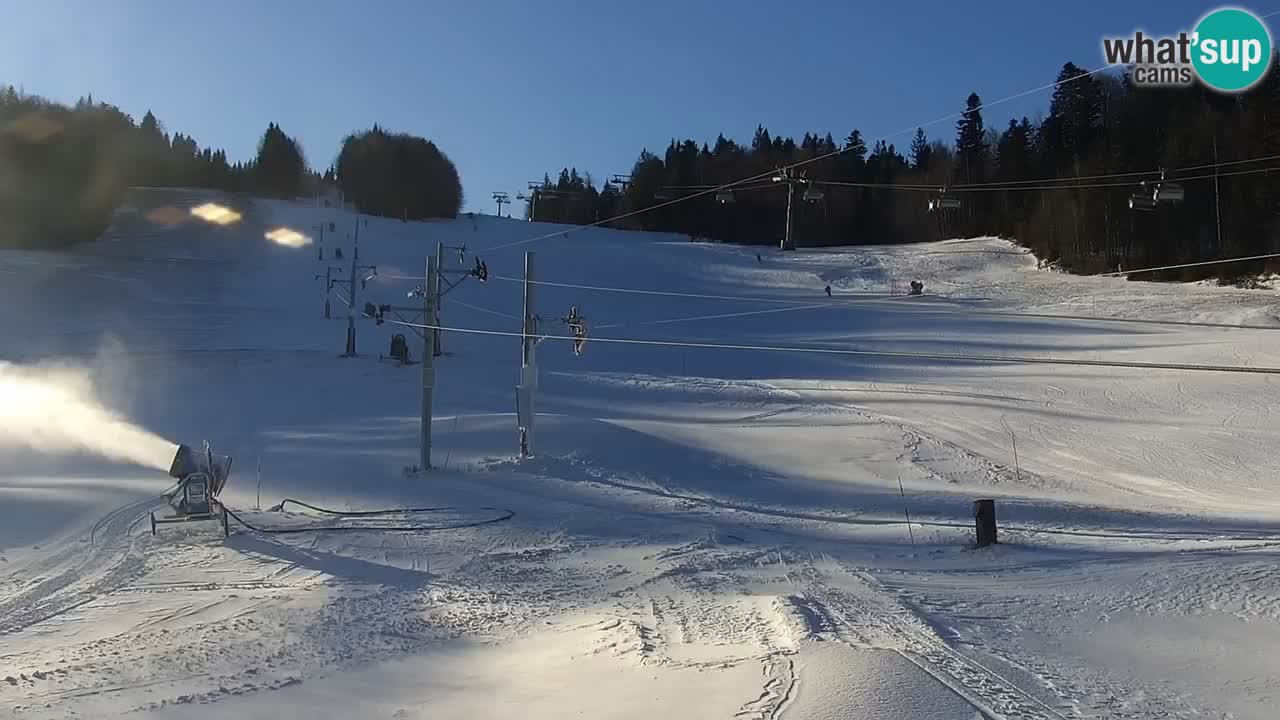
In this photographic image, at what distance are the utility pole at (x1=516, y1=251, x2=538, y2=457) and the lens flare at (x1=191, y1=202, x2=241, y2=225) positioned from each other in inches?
2944

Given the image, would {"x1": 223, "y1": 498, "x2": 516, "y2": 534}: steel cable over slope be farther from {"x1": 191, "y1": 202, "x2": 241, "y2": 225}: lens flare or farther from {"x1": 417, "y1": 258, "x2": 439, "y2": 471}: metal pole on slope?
{"x1": 191, "y1": 202, "x2": 241, "y2": 225}: lens flare

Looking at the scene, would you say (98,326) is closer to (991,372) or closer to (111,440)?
(111,440)

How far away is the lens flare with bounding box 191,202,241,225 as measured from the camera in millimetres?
90938

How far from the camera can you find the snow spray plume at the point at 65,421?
26812 millimetres

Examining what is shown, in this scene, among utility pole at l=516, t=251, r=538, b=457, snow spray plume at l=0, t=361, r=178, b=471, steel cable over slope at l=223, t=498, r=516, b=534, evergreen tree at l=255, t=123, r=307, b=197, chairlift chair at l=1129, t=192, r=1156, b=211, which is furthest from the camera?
evergreen tree at l=255, t=123, r=307, b=197

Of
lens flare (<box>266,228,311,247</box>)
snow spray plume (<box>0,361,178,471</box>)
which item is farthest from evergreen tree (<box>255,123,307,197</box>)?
snow spray plume (<box>0,361,178,471</box>)

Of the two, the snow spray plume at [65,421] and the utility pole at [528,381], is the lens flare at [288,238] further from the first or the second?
the utility pole at [528,381]

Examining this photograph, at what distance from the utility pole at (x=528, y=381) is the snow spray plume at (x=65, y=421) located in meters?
9.07

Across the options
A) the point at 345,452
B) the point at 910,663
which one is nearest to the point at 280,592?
the point at 910,663

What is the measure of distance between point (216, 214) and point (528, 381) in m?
78.2

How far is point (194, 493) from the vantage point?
673 inches

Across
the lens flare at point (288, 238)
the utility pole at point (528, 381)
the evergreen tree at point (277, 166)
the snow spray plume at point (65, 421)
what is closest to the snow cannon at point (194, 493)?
the snow spray plume at point (65, 421)

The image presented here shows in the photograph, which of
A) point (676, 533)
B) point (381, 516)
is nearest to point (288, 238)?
point (381, 516)

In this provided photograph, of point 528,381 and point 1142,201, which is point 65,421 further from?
point 1142,201
